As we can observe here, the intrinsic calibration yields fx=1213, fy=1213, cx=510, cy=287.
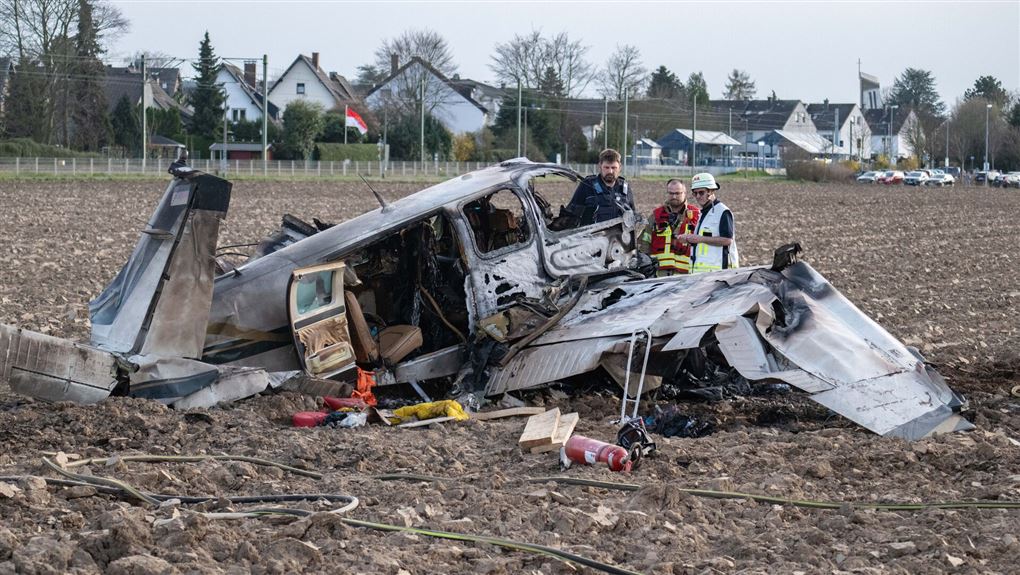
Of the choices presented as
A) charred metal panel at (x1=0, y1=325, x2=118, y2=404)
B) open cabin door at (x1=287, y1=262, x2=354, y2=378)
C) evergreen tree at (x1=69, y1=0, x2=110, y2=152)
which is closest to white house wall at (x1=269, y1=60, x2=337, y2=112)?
evergreen tree at (x1=69, y1=0, x2=110, y2=152)

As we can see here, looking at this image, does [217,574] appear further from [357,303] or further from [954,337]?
[954,337]

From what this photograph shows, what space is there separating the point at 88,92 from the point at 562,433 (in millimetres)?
59360

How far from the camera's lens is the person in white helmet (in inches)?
402

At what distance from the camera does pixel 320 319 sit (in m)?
8.28

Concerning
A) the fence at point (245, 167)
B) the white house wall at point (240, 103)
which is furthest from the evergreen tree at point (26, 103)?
the white house wall at point (240, 103)

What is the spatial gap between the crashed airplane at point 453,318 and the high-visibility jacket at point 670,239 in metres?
0.78

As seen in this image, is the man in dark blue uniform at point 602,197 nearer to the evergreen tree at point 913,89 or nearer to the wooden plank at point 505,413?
the wooden plank at point 505,413

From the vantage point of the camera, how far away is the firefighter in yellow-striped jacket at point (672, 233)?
A: 411 inches

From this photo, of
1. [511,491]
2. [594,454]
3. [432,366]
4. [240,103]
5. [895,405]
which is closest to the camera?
[511,491]

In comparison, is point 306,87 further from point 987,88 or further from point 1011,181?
point 987,88

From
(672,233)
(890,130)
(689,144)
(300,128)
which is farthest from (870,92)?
(672,233)

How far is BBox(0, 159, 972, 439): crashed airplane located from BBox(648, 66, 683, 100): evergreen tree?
364 feet

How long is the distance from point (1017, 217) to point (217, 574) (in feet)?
107

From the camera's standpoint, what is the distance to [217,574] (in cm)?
457
